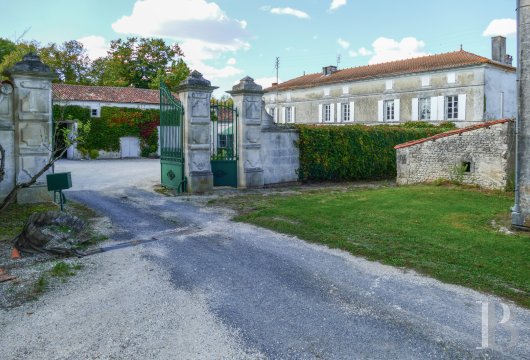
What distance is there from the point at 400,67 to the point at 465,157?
20.9m

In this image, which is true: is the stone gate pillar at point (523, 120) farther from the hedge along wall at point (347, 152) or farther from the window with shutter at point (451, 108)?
the window with shutter at point (451, 108)

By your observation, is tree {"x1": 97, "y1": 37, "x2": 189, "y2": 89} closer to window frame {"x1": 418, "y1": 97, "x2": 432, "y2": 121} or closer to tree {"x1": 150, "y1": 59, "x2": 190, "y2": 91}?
tree {"x1": 150, "y1": 59, "x2": 190, "y2": 91}

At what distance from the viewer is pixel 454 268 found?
584 centimetres

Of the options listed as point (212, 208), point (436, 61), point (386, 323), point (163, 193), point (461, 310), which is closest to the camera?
point (386, 323)

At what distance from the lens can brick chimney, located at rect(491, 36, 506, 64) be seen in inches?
1172

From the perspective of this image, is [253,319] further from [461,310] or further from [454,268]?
[454,268]

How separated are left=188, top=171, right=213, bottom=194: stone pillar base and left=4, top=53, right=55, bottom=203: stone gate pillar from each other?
3928mm

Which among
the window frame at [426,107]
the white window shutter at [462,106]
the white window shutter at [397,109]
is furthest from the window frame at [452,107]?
the white window shutter at [397,109]

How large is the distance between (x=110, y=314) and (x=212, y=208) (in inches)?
242

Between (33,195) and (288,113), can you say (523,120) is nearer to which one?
(33,195)

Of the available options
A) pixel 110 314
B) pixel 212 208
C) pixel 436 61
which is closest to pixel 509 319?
pixel 110 314

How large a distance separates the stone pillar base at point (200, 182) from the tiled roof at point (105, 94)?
74.6 ft

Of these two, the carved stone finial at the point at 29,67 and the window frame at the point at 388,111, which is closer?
the carved stone finial at the point at 29,67

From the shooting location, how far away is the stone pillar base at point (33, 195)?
33.6ft
